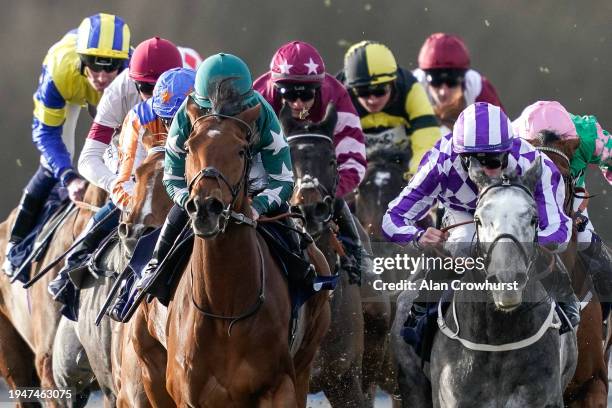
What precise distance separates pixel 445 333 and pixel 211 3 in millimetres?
9323

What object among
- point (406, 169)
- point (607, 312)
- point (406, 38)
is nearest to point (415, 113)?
point (406, 169)

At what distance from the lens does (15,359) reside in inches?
421

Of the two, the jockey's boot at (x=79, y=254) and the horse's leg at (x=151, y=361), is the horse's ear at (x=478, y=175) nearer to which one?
the horse's leg at (x=151, y=361)

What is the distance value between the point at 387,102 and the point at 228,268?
13.3ft

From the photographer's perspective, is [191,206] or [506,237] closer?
[191,206]

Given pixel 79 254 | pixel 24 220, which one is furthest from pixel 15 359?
pixel 79 254

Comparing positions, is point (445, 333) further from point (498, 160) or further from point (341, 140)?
point (341, 140)

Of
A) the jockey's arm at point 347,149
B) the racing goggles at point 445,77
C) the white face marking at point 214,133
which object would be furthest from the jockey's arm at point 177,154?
the racing goggles at point 445,77

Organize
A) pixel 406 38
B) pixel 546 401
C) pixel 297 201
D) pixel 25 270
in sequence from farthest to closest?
pixel 406 38
pixel 25 270
pixel 297 201
pixel 546 401

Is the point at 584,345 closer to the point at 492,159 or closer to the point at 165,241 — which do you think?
the point at 492,159

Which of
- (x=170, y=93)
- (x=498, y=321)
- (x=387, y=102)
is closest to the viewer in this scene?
(x=498, y=321)

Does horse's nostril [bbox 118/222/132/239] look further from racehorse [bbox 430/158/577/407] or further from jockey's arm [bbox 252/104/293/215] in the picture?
racehorse [bbox 430/158/577/407]

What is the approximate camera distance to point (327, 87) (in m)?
8.94

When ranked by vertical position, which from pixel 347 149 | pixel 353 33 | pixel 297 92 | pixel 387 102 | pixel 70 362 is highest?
pixel 353 33
